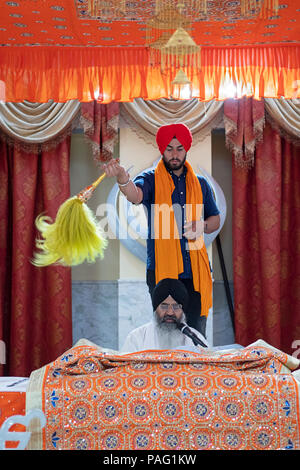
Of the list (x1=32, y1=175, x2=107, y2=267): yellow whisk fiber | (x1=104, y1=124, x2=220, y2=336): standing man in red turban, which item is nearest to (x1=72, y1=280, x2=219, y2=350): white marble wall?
(x1=104, y1=124, x2=220, y2=336): standing man in red turban

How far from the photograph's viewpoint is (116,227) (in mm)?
4730

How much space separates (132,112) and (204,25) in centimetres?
120

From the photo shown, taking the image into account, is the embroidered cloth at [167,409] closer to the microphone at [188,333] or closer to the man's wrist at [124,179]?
the microphone at [188,333]

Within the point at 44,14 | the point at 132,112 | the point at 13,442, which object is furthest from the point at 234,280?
the point at 13,442

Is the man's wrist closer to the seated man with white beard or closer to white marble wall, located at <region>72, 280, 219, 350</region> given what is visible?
the seated man with white beard

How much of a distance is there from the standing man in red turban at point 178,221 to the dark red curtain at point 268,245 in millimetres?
1126

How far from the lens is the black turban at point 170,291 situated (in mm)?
3277

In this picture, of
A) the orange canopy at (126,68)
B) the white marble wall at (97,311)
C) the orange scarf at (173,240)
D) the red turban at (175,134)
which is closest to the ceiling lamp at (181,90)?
the orange canopy at (126,68)

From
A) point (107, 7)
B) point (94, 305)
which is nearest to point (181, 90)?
point (107, 7)

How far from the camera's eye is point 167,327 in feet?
10.3

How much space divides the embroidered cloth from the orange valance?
2.08m

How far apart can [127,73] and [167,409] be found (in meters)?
2.32

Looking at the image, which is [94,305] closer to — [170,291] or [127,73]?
[170,291]
